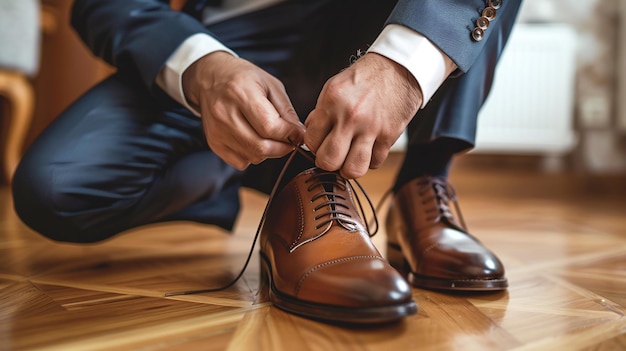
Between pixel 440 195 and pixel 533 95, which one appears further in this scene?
pixel 533 95

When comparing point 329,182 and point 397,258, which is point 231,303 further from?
point 397,258

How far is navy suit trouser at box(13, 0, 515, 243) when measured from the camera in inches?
22.7

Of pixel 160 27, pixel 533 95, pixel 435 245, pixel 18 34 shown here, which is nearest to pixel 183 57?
pixel 160 27

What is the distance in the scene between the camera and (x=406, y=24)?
44cm

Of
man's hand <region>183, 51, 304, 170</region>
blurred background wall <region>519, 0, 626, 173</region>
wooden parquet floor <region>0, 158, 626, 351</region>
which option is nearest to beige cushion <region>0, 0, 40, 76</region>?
wooden parquet floor <region>0, 158, 626, 351</region>

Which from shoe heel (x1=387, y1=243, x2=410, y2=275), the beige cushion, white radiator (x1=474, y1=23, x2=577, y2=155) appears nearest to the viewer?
shoe heel (x1=387, y1=243, x2=410, y2=275)

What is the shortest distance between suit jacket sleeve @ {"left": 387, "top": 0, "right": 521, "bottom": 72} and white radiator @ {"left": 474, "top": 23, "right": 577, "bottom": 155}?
58.2 inches

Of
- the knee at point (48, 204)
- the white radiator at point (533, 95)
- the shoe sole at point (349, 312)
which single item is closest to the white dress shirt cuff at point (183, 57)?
the knee at point (48, 204)

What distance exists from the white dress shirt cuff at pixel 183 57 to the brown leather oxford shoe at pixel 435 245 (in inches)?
9.6

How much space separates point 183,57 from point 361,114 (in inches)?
9.2

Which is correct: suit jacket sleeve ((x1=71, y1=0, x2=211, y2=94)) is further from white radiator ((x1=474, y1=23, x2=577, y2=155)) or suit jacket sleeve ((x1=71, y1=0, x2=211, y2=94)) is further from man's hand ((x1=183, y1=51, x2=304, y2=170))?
white radiator ((x1=474, y1=23, x2=577, y2=155))

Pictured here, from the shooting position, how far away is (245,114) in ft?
1.48

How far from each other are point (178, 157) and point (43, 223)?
16 centimetres

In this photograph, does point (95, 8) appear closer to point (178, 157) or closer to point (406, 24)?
point (178, 157)
